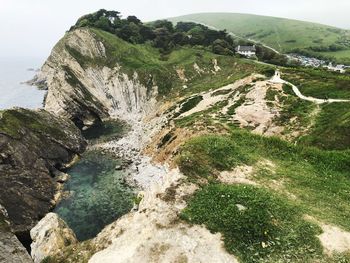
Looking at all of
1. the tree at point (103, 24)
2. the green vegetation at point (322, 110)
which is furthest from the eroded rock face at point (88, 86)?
the green vegetation at point (322, 110)

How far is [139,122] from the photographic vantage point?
317ft

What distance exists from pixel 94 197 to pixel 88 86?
60.7m

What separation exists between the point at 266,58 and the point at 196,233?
11074 centimetres

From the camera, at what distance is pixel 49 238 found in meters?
32.2

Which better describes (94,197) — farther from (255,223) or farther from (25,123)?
(255,223)

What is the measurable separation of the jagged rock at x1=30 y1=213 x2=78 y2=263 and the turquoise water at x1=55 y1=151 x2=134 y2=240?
10.2 meters

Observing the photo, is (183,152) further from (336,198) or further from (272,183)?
(336,198)

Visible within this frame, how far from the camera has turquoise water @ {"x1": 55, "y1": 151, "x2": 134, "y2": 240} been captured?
155 feet

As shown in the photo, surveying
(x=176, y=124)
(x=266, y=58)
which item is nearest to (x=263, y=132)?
(x=176, y=124)

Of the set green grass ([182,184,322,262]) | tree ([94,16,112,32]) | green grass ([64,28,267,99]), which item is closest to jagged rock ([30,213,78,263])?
green grass ([182,184,322,262])

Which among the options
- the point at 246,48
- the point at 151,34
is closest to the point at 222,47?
the point at 246,48

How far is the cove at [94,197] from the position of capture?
155 ft

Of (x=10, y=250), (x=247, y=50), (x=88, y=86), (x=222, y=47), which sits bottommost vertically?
(x=247, y=50)

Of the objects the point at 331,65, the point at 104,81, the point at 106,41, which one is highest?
the point at 106,41
